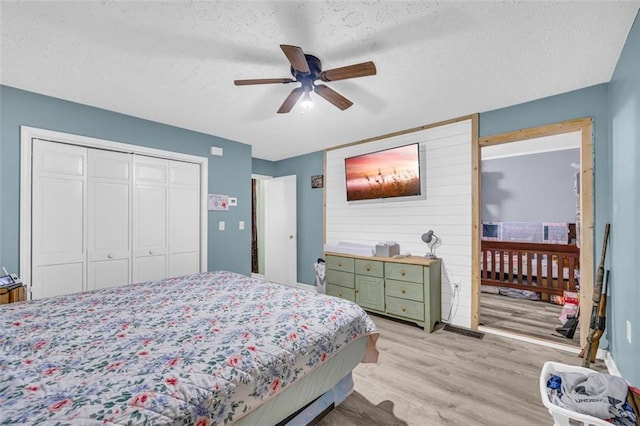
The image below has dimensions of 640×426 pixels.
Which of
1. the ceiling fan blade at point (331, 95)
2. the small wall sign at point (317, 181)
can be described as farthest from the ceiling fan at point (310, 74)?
the small wall sign at point (317, 181)

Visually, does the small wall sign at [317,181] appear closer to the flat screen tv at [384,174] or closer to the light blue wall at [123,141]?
the flat screen tv at [384,174]

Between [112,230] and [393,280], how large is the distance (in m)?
3.32

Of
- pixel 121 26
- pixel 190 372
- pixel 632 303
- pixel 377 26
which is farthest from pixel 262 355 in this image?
pixel 632 303

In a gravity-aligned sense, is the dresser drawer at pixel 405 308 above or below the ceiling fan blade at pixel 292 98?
below

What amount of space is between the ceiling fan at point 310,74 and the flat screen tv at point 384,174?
5.33 ft

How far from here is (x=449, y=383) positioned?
2227 millimetres

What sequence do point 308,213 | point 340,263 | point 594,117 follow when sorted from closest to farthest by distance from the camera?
point 594,117 < point 340,263 < point 308,213

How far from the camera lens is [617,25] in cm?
179

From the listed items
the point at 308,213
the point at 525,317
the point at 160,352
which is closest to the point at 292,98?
the point at 160,352

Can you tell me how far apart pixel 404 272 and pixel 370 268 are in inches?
19.1

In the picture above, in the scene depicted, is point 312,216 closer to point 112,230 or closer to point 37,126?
point 112,230

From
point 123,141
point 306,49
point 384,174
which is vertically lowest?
point 384,174

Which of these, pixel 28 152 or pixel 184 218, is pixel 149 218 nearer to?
pixel 184 218

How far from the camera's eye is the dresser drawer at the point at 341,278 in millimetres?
3988
